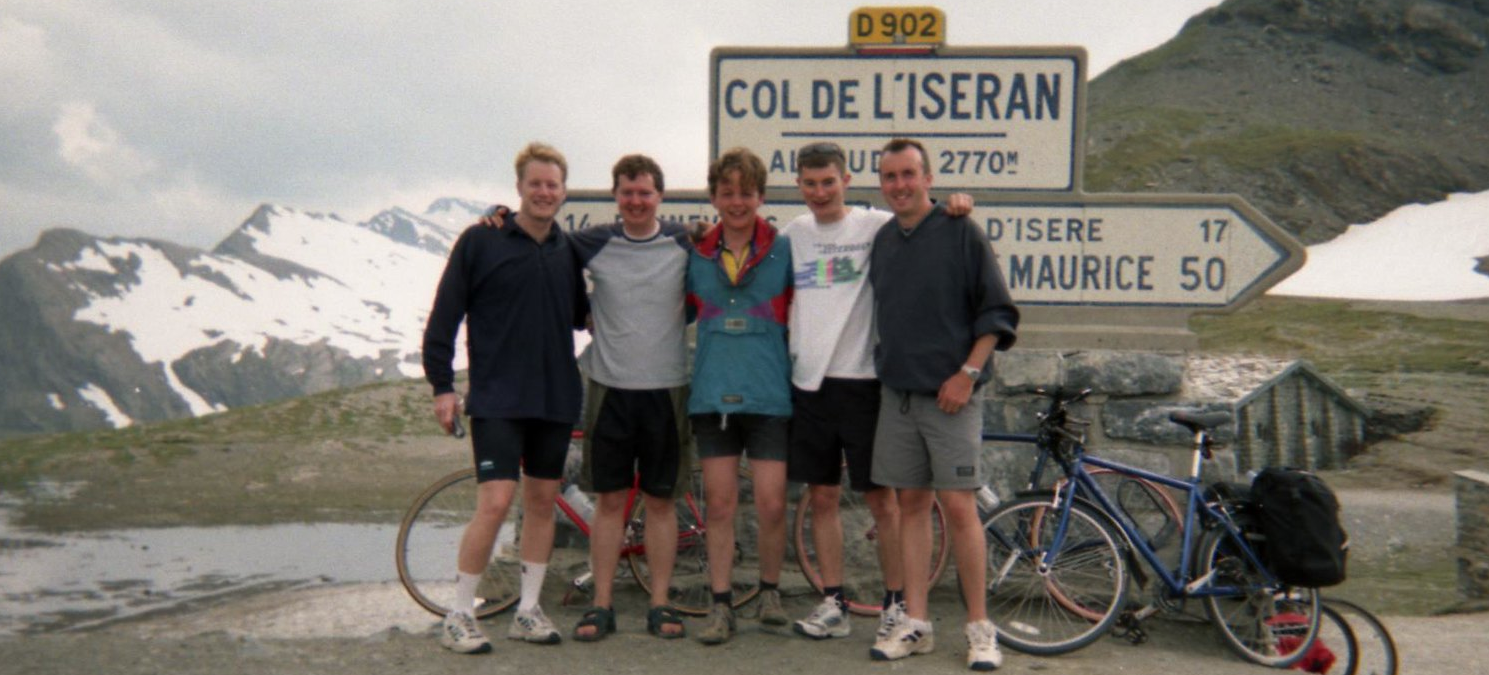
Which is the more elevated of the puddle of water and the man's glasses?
the man's glasses

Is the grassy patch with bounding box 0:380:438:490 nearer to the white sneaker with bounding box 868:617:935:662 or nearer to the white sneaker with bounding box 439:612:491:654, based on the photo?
the white sneaker with bounding box 439:612:491:654

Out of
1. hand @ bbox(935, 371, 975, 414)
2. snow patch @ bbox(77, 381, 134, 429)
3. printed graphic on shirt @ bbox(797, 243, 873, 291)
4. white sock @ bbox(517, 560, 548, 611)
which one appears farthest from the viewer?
snow patch @ bbox(77, 381, 134, 429)

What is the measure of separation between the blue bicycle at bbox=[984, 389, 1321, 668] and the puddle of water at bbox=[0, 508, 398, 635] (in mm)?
5782

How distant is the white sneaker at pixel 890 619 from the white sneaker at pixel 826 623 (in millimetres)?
269

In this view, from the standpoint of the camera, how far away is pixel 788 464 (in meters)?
5.04

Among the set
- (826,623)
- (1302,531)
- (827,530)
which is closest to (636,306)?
(827,530)

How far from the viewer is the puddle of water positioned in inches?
328

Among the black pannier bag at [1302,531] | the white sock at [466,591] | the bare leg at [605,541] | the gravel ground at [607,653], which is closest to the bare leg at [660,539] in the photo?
the bare leg at [605,541]

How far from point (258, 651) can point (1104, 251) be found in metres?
4.45

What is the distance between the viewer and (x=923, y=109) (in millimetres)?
6355

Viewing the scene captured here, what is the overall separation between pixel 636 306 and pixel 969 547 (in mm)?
1712

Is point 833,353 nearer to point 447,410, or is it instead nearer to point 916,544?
point 916,544

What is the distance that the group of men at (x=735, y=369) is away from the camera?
4715 mm

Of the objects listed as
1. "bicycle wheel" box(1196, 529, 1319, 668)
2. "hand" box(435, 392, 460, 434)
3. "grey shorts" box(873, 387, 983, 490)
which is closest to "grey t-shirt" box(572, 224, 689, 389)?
"hand" box(435, 392, 460, 434)
